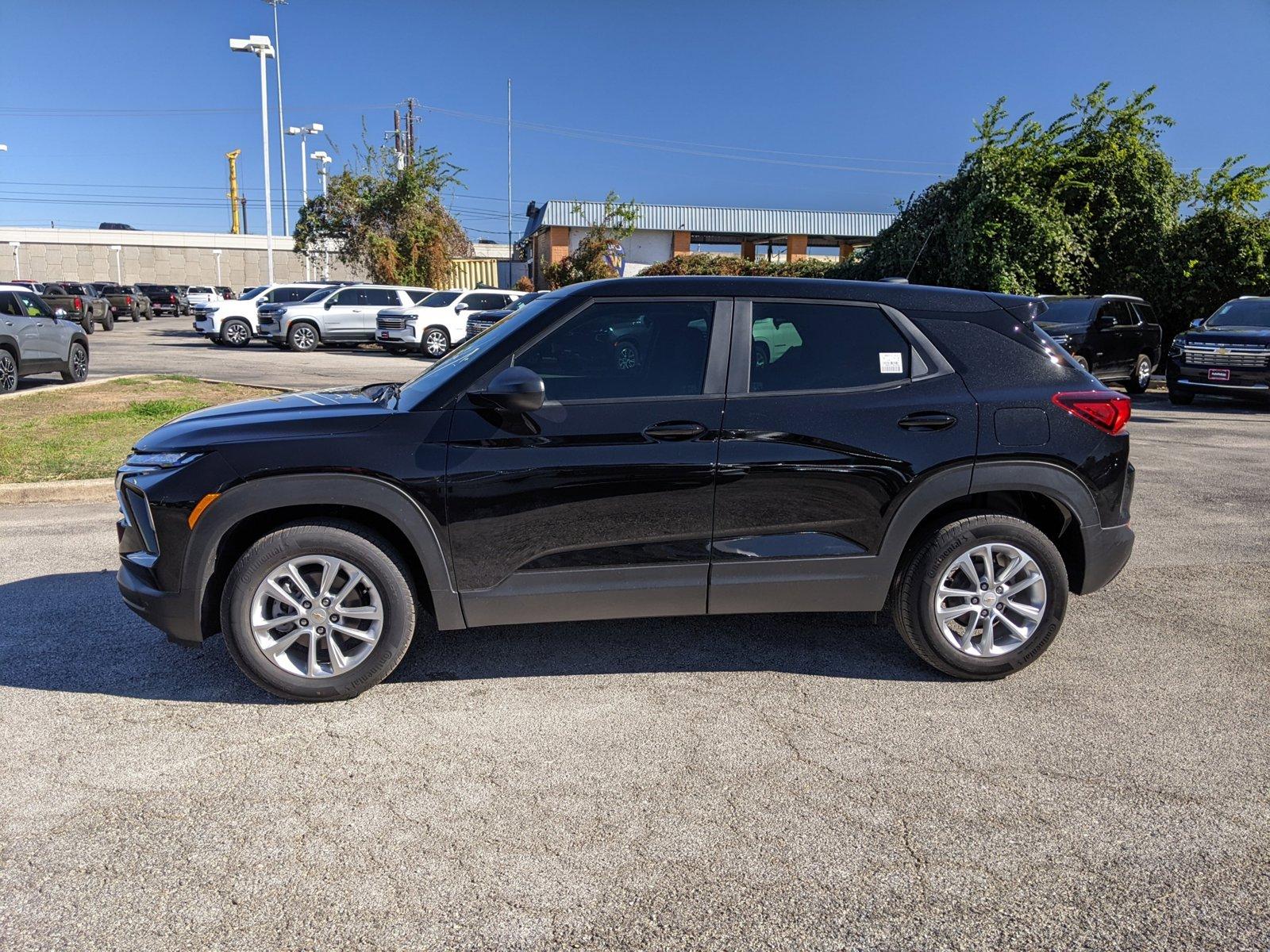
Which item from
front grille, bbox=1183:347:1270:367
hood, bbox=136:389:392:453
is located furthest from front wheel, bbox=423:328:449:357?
hood, bbox=136:389:392:453

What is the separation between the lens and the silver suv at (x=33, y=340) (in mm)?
14422

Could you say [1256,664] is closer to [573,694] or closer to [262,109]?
[573,694]

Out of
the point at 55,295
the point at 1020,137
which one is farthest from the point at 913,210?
the point at 55,295

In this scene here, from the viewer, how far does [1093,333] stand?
16953 mm

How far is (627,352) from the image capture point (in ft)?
14.2

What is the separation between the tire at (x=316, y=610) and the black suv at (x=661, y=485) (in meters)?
0.01

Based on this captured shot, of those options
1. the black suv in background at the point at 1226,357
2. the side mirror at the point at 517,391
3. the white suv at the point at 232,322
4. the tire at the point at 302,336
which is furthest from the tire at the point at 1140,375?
the white suv at the point at 232,322

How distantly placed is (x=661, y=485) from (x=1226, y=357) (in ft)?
51.6

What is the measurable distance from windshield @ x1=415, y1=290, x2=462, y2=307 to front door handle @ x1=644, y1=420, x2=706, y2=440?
22.7 meters

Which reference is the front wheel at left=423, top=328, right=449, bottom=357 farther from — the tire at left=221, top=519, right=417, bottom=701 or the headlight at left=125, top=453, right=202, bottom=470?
the tire at left=221, top=519, right=417, bottom=701

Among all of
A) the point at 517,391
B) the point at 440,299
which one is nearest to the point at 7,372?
the point at 440,299

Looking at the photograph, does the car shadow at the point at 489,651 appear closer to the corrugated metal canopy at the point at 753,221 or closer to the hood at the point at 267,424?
the hood at the point at 267,424

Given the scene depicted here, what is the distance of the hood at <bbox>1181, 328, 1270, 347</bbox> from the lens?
16.3 meters

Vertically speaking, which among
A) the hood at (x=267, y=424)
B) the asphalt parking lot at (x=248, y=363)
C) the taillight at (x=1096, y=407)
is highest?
the taillight at (x=1096, y=407)
